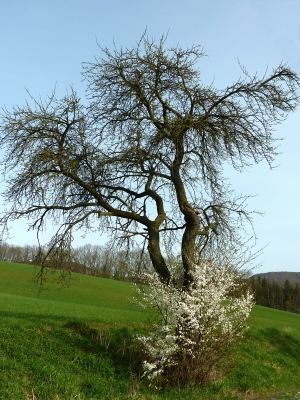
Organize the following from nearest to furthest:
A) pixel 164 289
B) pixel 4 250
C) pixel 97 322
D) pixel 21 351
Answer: pixel 21 351
pixel 164 289
pixel 97 322
pixel 4 250

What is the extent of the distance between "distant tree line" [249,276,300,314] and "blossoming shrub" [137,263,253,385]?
74774 millimetres

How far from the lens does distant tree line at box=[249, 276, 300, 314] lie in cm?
8225

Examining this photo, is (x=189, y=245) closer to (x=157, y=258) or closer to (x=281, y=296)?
(x=157, y=258)

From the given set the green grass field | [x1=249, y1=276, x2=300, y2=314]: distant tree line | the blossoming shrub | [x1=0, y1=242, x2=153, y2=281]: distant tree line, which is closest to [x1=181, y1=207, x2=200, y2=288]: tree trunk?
the blossoming shrub

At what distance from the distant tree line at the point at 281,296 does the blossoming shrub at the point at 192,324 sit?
2944 inches

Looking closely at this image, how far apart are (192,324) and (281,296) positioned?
262 feet

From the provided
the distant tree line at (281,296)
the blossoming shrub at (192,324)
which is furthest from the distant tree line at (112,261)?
the distant tree line at (281,296)

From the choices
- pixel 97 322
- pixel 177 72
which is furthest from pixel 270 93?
pixel 97 322

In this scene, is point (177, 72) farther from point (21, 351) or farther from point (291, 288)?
point (291, 288)

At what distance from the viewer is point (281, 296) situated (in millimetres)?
83062

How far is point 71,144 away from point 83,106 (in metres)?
1.20

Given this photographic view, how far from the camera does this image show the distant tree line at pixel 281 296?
82.2 meters

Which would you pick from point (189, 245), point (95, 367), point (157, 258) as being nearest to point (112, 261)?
point (157, 258)

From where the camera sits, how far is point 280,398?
10.6 meters
